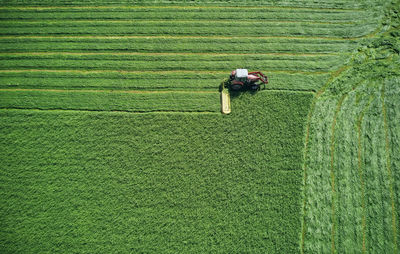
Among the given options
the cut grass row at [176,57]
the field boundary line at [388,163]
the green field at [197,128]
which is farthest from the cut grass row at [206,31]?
the field boundary line at [388,163]

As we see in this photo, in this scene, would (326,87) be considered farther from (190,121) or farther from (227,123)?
(190,121)

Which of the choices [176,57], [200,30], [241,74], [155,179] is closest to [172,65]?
[176,57]

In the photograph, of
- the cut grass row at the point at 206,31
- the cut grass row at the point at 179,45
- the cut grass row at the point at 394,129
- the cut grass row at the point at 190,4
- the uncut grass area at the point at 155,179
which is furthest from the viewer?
the cut grass row at the point at 190,4

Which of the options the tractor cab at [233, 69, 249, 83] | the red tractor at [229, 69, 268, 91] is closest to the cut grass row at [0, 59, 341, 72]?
the red tractor at [229, 69, 268, 91]

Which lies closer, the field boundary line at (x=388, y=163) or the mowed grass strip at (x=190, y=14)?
the field boundary line at (x=388, y=163)

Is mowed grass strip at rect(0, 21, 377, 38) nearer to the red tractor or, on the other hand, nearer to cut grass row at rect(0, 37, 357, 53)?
cut grass row at rect(0, 37, 357, 53)

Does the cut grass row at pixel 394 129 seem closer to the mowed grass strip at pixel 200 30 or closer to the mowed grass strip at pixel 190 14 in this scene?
the mowed grass strip at pixel 200 30
